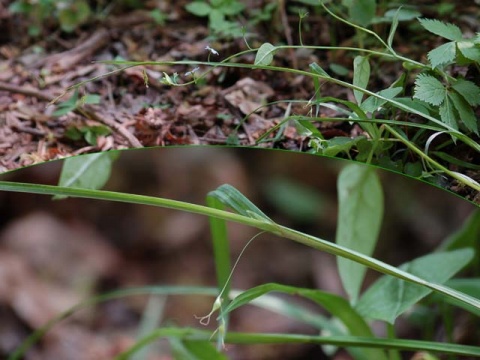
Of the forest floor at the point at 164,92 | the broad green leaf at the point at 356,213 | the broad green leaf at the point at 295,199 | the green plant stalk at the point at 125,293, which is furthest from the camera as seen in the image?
the broad green leaf at the point at 295,199

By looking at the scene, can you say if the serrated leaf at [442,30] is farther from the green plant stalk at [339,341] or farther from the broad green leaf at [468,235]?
the broad green leaf at [468,235]

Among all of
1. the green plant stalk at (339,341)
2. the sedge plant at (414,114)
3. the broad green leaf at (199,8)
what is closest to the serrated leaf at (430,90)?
the sedge plant at (414,114)

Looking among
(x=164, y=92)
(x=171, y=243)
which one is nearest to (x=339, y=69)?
(x=164, y=92)

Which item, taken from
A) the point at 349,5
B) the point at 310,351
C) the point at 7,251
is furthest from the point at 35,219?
the point at 349,5

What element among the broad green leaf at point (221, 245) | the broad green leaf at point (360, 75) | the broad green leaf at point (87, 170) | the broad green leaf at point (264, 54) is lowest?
the broad green leaf at point (221, 245)

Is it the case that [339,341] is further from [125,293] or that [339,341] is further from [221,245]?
[125,293]

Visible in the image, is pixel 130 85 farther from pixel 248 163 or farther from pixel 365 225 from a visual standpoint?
pixel 248 163
